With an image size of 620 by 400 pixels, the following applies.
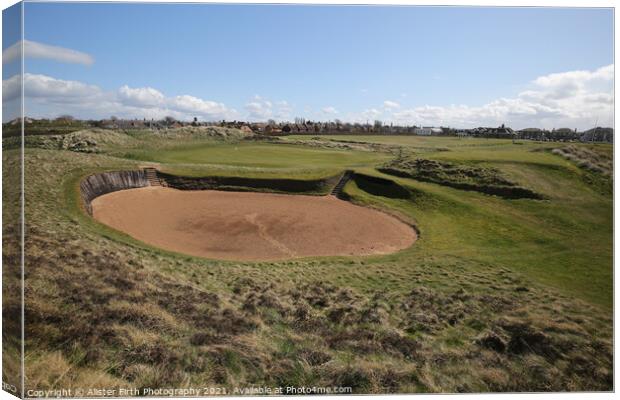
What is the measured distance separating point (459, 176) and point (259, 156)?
19.2 meters

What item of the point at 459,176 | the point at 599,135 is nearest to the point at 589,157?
the point at 599,135

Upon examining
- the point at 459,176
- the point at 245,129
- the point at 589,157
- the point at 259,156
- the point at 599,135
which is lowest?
the point at 459,176

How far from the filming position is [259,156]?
3881 cm

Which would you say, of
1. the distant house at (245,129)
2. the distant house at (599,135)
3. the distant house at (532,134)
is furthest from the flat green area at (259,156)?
the distant house at (599,135)

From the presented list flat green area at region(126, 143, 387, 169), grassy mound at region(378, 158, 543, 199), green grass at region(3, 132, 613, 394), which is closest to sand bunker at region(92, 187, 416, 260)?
green grass at region(3, 132, 613, 394)

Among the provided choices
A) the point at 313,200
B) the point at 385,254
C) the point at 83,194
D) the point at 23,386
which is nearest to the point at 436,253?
the point at 385,254

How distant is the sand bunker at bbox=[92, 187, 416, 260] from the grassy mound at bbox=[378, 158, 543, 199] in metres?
6.22

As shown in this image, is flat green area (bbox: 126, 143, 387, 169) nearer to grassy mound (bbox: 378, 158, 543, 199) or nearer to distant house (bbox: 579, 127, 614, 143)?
grassy mound (bbox: 378, 158, 543, 199)

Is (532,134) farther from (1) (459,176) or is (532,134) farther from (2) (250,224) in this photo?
(2) (250,224)

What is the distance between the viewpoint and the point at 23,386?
8.60m

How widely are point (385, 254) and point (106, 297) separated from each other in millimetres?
12850

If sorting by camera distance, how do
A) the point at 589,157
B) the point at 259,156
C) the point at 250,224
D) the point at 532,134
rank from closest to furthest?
the point at 589,157 < the point at 532,134 < the point at 250,224 < the point at 259,156

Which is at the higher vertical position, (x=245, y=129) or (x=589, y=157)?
(x=245, y=129)

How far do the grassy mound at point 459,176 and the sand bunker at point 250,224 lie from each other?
6217 millimetres
